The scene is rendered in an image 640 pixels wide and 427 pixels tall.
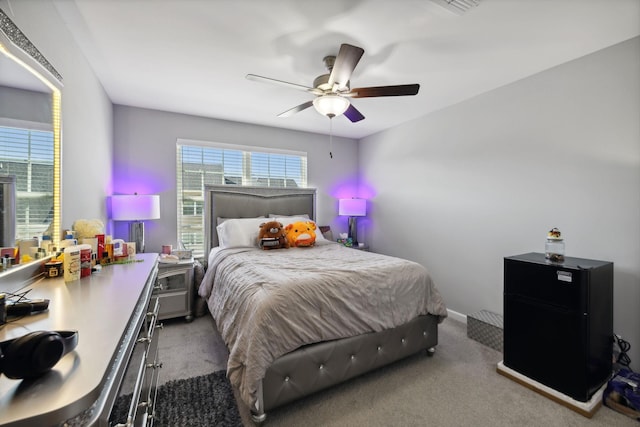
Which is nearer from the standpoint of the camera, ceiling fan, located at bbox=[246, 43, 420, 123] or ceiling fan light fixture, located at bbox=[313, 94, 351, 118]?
ceiling fan, located at bbox=[246, 43, 420, 123]

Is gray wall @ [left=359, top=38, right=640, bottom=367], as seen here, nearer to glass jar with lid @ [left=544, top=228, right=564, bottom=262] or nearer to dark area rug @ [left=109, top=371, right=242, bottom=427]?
glass jar with lid @ [left=544, top=228, right=564, bottom=262]

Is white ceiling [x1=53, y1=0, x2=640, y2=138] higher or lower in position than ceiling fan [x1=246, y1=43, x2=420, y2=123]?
higher

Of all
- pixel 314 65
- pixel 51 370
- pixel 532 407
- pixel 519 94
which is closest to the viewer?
pixel 51 370

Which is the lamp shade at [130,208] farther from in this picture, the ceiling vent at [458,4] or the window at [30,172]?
the ceiling vent at [458,4]

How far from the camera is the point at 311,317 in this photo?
176cm

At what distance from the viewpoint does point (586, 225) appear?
2238 millimetres

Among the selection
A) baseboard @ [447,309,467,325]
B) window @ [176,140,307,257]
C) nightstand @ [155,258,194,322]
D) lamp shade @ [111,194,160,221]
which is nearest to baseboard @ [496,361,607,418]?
baseboard @ [447,309,467,325]

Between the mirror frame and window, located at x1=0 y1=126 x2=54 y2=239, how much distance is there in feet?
0.23

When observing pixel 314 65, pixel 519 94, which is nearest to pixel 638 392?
pixel 519 94

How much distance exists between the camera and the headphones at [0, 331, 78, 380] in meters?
0.53

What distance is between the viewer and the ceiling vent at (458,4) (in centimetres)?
161

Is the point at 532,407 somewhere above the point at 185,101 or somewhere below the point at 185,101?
below

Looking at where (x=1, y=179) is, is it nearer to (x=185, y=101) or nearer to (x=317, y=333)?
(x=317, y=333)

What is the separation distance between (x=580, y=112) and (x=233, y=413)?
3370 mm
